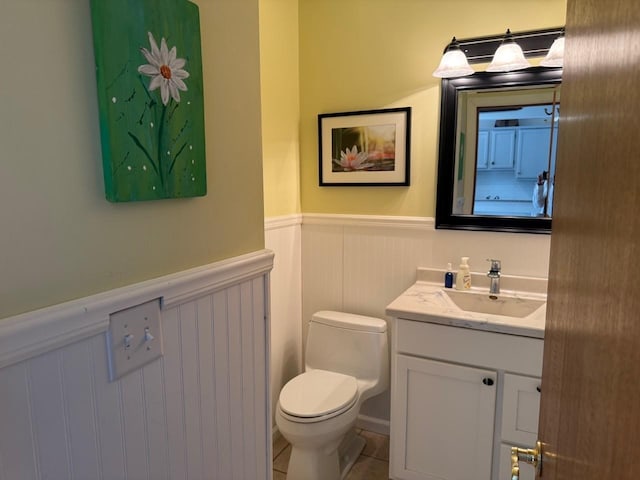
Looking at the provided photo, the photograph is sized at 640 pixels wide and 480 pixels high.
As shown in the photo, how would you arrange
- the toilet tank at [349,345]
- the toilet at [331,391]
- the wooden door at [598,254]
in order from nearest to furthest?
1. the wooden door at [598,254]
2. the toilet at [331,391]
3. the toilet tank at [349,345]

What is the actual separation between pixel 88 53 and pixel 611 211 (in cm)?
76

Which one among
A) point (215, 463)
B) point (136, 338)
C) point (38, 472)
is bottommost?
point (215, 463)

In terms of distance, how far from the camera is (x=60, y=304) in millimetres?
666

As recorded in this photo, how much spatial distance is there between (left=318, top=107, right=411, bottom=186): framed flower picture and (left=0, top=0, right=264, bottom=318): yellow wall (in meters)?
1.47

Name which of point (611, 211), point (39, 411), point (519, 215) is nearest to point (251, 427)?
point (39, 411)

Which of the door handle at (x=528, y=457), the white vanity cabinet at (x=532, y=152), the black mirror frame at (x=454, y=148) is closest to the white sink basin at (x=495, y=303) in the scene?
the black mirror frame at (x=454, y=148)

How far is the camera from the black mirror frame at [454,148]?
6.43 ft

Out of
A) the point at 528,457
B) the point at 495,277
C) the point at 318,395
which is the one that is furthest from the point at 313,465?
the point at 528,457

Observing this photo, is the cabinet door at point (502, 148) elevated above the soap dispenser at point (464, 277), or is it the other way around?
the cabinet door at point (502, 148)

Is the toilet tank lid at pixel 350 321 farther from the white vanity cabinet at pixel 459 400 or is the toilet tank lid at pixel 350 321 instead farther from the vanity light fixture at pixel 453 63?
the vanity light fixture at pixel 453 63

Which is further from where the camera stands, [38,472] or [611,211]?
[38,472]

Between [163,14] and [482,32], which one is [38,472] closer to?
[163,14]

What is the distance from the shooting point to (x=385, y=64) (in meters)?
2.25

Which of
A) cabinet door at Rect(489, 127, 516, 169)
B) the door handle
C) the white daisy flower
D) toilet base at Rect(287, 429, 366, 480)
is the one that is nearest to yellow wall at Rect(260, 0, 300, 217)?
cabinet door at Rect(489, 127, 516, 169)
